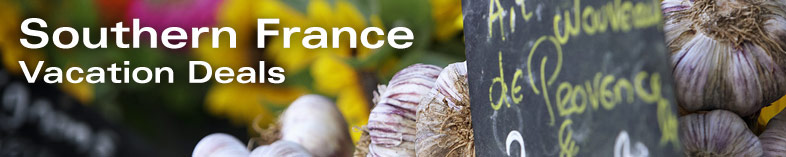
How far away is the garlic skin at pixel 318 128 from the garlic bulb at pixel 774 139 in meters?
0.50

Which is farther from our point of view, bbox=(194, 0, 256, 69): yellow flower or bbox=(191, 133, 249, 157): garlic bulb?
bbox=(194, 0, 256, 69): yellow flower

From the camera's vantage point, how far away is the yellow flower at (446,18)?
2.89ft

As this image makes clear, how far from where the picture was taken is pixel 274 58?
1.16 metres

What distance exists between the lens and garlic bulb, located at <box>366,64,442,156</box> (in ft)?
2.37

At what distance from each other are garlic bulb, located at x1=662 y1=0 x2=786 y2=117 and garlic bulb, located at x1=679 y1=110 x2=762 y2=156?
16 millimetres

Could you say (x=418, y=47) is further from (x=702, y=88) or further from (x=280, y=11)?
(x=702, y=88)

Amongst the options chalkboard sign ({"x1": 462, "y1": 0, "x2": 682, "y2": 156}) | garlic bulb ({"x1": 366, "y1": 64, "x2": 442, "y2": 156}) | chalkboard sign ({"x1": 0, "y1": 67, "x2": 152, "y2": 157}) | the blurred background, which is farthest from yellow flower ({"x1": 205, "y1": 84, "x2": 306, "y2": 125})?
chalkboard sign ({"x1": 462, "y1": 0, "x2": 682, "y2": 156})

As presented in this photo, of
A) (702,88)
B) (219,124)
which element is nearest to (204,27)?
(219,124)

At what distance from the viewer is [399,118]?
72cm

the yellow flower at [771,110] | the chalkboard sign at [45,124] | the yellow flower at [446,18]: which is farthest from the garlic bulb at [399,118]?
the chalkboard sign at [45,124]

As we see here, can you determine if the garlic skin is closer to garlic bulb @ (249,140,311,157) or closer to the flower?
garlic bulb @ (249,140,311,157)

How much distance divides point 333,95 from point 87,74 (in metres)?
0.55

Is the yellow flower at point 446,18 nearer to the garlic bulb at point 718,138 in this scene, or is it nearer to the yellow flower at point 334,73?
the yellow flower at point 334,73

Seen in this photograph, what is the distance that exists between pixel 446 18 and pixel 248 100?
1.37 ft
